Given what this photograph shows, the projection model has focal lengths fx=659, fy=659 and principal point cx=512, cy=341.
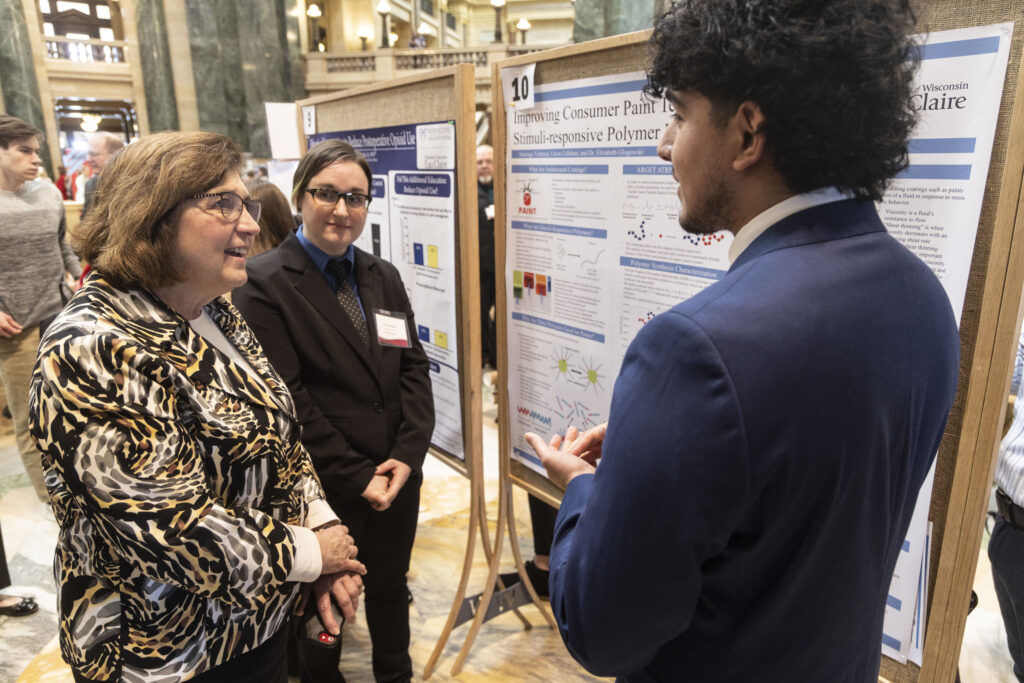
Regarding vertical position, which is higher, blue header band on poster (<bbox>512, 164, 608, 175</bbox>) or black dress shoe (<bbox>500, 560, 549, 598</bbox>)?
blue header band on poster (<bbox>512, 164, 608, 175</bbox>)

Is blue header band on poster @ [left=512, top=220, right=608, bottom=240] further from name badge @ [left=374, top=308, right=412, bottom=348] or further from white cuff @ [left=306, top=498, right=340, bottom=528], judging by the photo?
white cuff @ [left=306, top=498, right=340, bottom=528]

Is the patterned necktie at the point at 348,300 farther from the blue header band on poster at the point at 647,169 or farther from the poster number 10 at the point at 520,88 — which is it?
the blue header band on poster at the point at 647,169

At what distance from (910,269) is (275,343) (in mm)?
1560

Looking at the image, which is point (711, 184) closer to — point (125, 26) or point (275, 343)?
point (275, 343)

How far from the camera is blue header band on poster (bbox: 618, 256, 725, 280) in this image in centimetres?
150

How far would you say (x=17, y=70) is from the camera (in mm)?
11086

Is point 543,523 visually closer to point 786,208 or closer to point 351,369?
point 351,369

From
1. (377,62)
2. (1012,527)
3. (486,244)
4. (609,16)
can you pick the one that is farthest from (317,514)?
(377,62)

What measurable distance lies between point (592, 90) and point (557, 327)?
26.0 inches

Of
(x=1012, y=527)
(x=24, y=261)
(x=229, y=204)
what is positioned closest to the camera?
(x=229, y=204)

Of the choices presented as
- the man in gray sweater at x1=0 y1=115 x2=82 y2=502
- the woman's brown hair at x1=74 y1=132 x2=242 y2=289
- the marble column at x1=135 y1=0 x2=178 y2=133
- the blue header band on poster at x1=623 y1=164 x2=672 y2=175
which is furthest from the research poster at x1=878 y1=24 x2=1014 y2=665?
the marble column at x1=135 y1=0 x2=178 y2=133

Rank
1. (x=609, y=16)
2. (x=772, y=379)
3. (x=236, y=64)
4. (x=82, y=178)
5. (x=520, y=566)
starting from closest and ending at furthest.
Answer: (x=772, y=379) < (x=520, y=566) < (x=609, y=16) < (x=82, y=178) < (x=236, y=64)

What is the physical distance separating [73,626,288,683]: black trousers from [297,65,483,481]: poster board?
91 centimetres

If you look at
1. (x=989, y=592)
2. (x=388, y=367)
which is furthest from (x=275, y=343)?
(x=989, y=592)
